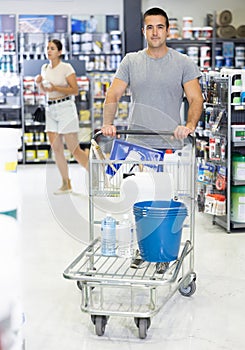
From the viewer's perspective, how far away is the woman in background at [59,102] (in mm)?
6975

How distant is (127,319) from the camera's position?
3.52 m

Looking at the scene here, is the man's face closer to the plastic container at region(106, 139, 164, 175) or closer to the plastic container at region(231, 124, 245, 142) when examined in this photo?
the plastic container at region(106, 139, 164, 175)

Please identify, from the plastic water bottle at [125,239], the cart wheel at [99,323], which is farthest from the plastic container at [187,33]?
the cart wheel at [99,323]

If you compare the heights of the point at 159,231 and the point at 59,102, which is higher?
the point at 59,102

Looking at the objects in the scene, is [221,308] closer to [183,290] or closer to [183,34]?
[183,290]

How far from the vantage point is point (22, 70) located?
9938mm

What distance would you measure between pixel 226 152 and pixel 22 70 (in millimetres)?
5313

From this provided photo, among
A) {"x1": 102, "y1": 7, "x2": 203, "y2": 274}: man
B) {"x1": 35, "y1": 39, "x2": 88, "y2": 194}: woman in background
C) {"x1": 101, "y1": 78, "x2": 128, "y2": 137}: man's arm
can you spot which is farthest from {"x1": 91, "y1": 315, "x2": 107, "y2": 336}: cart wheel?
{"x1": 35, "y1": 39, "x2": 88, "y2": 194}: woman in background

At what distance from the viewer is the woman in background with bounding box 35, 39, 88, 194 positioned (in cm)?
697

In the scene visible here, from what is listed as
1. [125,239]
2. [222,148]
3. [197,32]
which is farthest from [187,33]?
[125,239]

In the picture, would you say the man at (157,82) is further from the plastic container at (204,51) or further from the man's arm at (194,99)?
the plastic container at (204,51)

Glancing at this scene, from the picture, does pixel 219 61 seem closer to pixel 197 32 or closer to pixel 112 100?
pixel 197 32

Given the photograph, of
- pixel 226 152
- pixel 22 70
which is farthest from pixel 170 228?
pixel 22 70

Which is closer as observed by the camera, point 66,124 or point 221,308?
point 221,308
